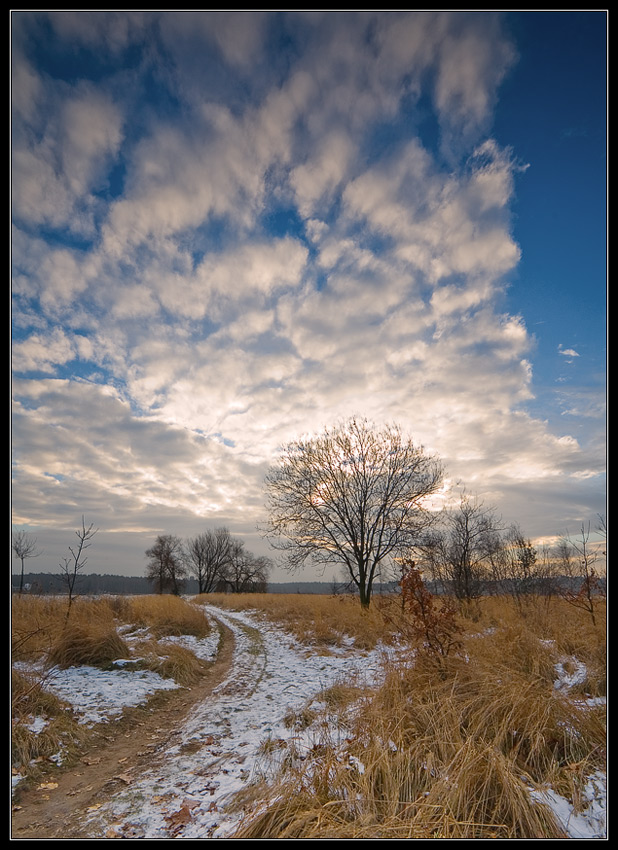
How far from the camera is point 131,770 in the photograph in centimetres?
468

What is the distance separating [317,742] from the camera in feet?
15.9

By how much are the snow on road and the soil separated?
0.20m

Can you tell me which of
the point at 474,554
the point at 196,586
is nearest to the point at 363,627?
the point at 474,554

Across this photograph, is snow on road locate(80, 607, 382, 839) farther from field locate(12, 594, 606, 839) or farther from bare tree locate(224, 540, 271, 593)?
bare tree locate(224, 540, 271, 593)

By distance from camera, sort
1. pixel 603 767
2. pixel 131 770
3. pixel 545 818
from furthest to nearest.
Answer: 1. pixel 131 770
2. pixel 603 767
3. pixel 545 818

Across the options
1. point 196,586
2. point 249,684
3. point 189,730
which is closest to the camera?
point 189,730

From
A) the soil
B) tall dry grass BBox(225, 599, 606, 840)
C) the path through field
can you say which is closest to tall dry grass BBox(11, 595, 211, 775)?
the soil

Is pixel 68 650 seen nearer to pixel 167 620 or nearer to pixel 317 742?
pixel 167 620

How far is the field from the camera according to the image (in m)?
3.17

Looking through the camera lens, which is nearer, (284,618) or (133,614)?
(133,614)

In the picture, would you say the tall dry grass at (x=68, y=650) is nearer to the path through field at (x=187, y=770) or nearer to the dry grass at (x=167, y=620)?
the dry grass at (x=167, y=620)

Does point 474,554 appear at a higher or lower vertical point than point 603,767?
lower
